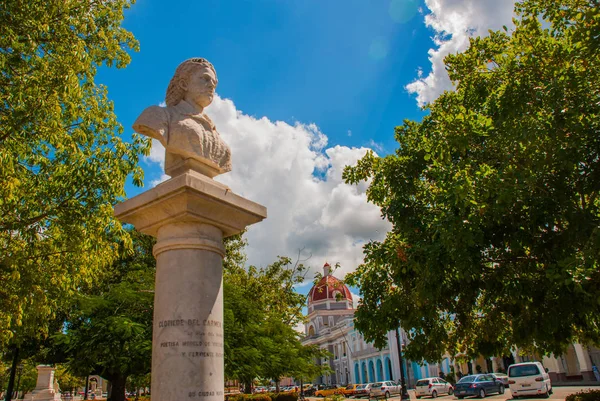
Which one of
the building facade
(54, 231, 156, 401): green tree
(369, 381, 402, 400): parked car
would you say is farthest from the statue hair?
the building facade

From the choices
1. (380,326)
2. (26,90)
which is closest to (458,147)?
(380,326)

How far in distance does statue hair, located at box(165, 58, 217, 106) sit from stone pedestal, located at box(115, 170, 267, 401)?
4.18 feet

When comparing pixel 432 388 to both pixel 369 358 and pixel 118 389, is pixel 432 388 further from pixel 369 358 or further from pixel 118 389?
pixel 369 358

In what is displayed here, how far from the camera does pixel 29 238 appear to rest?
1037 cm

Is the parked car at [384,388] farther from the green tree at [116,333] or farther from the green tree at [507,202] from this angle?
the green tree at [507,202]

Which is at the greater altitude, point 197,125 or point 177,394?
point 197,125

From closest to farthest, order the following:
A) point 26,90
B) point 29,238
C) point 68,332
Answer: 1. point 26,90
2. point 29,238
3. point 68,332

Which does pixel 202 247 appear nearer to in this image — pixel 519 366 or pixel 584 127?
pixel 584 127

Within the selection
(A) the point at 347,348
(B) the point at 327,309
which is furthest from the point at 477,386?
(B) the point at 327,309

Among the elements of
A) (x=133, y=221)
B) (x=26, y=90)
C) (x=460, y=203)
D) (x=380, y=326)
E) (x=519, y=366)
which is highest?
(x=26, y=90)

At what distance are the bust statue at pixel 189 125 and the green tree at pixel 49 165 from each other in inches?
201

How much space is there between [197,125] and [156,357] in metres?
2.38

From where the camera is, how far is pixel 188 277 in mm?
4297

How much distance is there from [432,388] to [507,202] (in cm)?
2629
